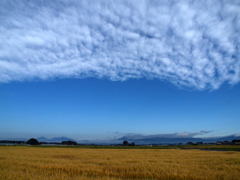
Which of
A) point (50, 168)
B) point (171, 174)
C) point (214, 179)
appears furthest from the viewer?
point (50, 168)

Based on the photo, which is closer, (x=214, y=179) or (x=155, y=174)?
(x=214, y=179)

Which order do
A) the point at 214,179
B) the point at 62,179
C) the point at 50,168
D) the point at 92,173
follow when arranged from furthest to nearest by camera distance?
the point at 50,168, the point at 92,173, the point at 214,179, the point at 62,179

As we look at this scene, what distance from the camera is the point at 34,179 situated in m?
12.0

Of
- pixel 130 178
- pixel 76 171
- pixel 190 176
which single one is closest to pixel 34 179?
pixel 76 171

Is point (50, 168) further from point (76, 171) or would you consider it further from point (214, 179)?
point (214, 179)

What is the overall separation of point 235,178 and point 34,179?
578 inches

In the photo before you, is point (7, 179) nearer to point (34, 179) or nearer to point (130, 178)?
point (34, 179)

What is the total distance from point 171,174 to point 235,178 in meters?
4.71

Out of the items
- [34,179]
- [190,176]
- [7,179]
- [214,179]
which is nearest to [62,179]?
[34,179]

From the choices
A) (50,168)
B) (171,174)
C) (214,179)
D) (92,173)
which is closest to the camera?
(214,179)

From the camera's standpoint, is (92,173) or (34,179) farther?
(92,173)

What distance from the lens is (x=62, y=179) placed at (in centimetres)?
1195

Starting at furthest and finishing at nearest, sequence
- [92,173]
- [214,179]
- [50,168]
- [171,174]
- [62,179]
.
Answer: [50,168] → [92,173] → [171,174] → [214,179] → [62,179]

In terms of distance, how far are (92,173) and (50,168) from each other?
483 cm
